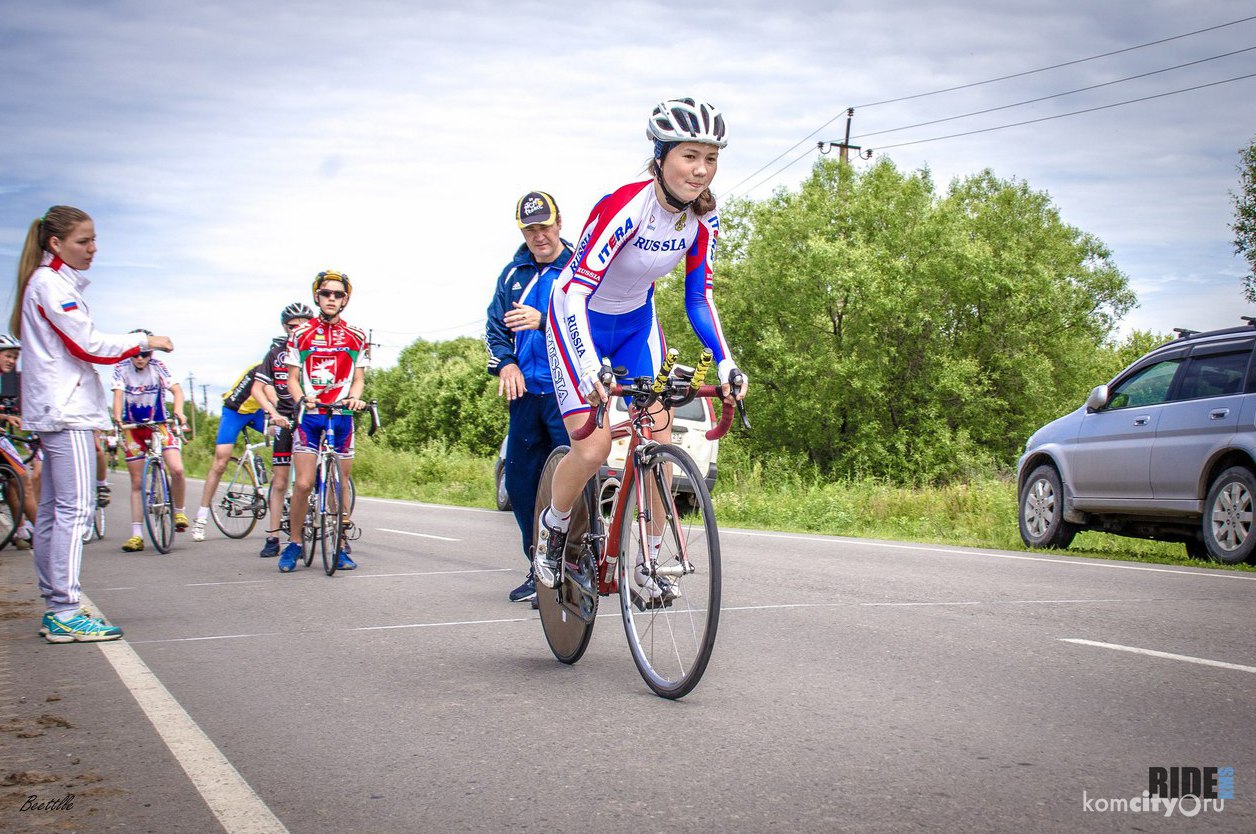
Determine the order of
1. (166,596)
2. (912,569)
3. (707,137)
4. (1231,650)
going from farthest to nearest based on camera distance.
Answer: (912,569)
(166,596)
(1231,650)
(707,137)

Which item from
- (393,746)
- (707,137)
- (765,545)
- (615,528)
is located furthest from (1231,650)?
(765,545)

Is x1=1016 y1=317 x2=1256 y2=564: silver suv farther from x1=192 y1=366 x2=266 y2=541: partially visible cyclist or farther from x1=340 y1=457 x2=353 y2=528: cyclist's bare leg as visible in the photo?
x1=192 y1=366 x2=266 y2=541: partially visible cyclist

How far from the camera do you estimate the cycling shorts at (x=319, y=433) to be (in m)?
9.56

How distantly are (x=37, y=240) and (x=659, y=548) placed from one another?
390cm

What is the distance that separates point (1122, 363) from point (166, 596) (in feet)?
203

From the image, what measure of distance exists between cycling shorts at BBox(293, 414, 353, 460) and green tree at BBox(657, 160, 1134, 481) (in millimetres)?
31627

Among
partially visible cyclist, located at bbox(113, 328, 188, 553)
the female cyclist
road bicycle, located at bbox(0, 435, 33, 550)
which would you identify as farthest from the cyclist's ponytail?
partially visible cyclist, located at bbox(113, 328, 188, 553)

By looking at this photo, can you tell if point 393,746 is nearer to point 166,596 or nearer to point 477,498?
point 166,596

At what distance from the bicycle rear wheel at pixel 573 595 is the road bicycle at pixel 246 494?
8155 millimetres

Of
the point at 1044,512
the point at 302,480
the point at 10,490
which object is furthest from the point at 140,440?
the point at 1044,512

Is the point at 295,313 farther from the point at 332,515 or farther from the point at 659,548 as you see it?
the point at 659,548

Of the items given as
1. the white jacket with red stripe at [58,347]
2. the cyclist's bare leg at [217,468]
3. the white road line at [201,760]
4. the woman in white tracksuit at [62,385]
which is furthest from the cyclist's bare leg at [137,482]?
the white road line at [201,760]

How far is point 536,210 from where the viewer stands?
23.3 feet

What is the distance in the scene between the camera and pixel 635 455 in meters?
4.79
